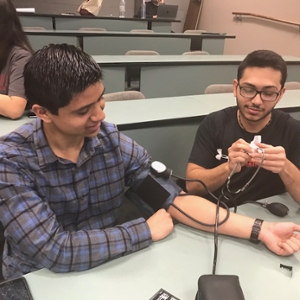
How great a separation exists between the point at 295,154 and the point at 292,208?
257 mm

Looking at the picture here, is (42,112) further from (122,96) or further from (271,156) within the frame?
(122,96)

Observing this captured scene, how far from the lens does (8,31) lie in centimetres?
156

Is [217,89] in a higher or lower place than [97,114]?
lower

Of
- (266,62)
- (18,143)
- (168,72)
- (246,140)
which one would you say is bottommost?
(168,72)

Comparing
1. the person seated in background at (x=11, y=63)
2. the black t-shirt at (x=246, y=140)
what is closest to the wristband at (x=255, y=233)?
the black t-shirt at (x=246, y=140)

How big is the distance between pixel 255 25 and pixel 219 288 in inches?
228

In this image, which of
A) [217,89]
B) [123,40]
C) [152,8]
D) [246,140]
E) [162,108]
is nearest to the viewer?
[246,140]

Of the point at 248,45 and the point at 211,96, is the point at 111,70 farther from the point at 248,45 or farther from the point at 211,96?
the point at 248,45

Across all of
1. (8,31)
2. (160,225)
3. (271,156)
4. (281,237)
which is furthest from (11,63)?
(281,237)

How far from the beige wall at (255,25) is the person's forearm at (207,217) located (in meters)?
4.80

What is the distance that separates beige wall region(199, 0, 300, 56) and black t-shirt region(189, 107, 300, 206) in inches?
170

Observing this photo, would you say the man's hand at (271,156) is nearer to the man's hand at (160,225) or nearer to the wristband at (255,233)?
the wristband at (255,233)

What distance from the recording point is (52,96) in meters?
0.79

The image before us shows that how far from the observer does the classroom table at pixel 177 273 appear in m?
0.72
